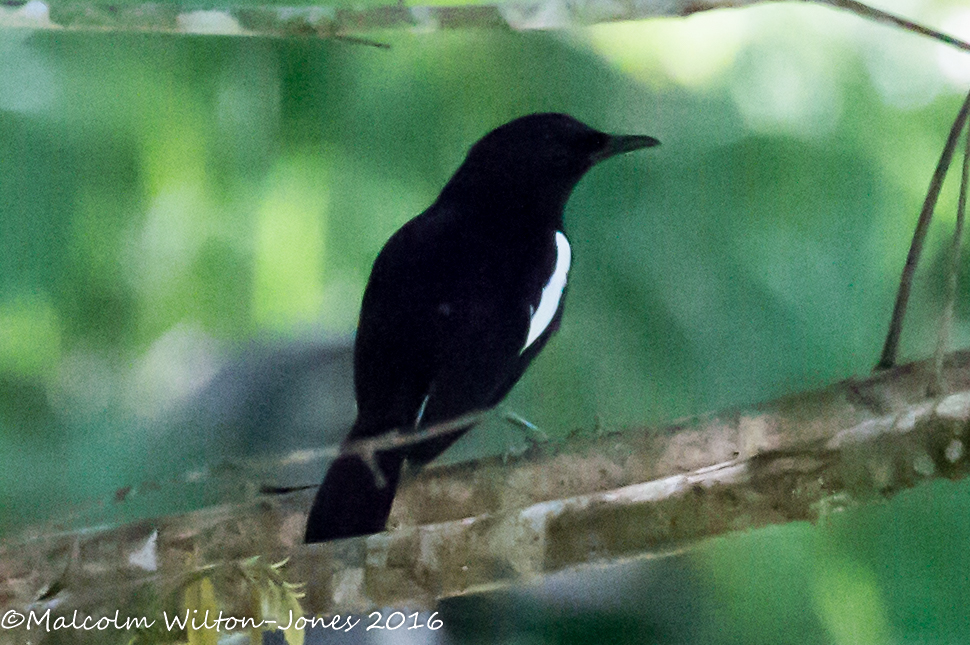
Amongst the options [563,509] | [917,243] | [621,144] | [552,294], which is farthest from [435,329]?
[917,243]

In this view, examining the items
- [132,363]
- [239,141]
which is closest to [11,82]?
[239,141]

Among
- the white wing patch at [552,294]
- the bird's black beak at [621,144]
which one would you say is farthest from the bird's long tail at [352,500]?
the bird's black beak at [621,144]

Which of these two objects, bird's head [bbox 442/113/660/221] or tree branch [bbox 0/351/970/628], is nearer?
tree branch [bbox 0/351/970/628]

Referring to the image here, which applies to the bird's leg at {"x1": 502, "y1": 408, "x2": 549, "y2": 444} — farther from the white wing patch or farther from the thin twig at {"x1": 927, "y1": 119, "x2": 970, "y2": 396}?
the thin twig at {"x1": 927, "y1": 119, "x2": 970, "y2": 396}

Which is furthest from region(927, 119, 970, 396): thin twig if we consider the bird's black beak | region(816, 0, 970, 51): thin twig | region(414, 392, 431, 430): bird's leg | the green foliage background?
region(414, 392, 431, 430): bird's leg

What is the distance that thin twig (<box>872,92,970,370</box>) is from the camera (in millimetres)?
1281

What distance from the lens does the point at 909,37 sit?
138 centimetres

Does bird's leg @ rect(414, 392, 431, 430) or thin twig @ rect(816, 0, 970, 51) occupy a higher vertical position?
thin twig @ rect(816, 0, 970, 51)

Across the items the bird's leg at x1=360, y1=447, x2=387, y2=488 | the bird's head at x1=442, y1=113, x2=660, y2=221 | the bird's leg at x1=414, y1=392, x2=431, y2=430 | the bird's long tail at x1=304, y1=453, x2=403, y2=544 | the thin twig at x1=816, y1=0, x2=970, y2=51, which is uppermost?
the thin twig at x1=816, y1=0, x2=970, y2=51

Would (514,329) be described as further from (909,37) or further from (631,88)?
(909,37)

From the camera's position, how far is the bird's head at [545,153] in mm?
1348

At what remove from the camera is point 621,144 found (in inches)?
53.2

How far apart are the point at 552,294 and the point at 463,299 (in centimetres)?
15

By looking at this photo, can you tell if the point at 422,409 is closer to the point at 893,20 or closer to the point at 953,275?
the point at 953,275
